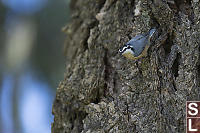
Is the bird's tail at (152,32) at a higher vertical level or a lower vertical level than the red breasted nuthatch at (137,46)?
higher

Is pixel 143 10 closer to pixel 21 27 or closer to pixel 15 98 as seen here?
pixel 15 98

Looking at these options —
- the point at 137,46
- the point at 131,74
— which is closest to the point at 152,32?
the point at 137,46

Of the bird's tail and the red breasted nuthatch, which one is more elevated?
the bird's tail

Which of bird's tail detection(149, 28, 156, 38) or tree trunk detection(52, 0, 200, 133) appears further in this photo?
bird's tail detection(149, 28, 156, 38)

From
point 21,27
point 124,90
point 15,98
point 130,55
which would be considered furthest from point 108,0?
point 21,27

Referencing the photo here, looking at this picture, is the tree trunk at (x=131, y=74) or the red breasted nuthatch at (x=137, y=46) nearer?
the tree trunk at (x=131, y=74)
